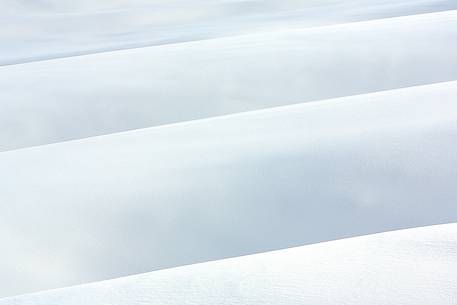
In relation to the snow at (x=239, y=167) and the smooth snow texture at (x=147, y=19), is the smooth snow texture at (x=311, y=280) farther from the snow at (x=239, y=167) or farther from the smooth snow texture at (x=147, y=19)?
the smooth snow texture at (x=147, y=19)

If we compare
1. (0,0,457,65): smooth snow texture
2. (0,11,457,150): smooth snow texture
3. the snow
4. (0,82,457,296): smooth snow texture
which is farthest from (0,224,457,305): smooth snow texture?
(0,0,457,65): smooth snow texture

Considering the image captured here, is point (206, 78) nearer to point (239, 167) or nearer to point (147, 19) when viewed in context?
point (239, 167)

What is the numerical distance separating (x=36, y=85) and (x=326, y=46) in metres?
0.62

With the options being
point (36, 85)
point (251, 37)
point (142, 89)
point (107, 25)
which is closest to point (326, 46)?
point (251, 37)

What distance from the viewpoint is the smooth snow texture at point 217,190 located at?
1004 millimetres

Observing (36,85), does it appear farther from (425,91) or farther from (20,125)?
(425,91)

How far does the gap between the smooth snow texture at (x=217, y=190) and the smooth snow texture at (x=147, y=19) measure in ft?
3.25

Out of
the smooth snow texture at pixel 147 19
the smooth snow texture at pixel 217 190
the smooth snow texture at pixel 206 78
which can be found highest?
the smooth snow texture at pixel 147 19

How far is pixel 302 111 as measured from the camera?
1.41 metres

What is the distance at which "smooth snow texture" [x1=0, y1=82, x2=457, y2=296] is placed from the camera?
1.00 meters

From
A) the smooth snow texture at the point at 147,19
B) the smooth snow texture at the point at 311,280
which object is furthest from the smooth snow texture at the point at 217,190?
the smooth snow texture at the point at 147,19

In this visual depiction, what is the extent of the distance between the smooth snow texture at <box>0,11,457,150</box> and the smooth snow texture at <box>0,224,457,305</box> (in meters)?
0.81

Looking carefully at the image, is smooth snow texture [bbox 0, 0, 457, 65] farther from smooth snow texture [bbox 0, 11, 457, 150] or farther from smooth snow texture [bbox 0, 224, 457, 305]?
smooth snow texture [bbox 0, 224, 457, 305]

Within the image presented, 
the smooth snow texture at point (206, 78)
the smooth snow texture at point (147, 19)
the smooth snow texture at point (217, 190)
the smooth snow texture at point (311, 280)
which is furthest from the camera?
the smooth snow texture at point (147, 19)
